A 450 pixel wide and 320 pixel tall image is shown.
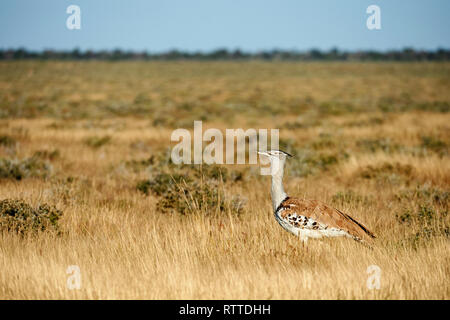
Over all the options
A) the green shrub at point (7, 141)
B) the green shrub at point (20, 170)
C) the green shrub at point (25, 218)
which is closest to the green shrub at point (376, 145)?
the green shrub at point (20, 170)

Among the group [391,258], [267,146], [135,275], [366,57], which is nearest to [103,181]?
[135,275]

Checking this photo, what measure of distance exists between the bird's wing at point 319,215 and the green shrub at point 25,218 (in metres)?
2.94

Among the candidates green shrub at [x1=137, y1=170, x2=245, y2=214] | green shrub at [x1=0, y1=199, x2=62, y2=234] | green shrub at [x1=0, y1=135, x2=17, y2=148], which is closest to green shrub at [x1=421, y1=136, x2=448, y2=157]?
green shrub at [x1=137, y1=170, x2=245, y2=214]

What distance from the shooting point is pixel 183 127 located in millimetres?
20562

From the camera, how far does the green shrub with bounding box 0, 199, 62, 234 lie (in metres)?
5.47

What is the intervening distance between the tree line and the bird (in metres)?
140

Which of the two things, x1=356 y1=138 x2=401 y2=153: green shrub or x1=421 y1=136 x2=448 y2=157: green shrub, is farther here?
x1=356 y1=138 x2=401 y2=153: green shrub

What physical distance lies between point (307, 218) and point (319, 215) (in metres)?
0.17

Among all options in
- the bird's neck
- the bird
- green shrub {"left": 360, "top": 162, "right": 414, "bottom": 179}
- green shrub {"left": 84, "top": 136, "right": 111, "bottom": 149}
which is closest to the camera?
the bird

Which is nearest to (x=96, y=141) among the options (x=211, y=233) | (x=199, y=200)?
(x=199, y=200)

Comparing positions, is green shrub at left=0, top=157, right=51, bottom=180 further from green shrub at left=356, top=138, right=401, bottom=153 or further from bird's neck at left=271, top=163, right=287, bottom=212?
green shrub at left=356, top=138, right=401, bottom=153

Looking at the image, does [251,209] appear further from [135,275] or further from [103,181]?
[103,181]

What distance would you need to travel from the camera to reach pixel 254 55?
552ft

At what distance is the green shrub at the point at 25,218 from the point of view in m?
5.47
